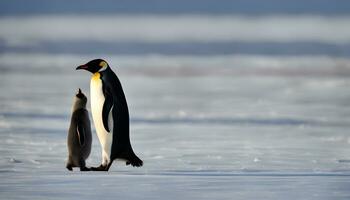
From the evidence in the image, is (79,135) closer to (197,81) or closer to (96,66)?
(96,66)

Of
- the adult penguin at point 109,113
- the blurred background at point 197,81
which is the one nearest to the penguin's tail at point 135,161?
the adult penguin at point 109,113

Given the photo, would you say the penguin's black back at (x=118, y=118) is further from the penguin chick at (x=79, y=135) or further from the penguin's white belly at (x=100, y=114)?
the penguin chick at (x=79, y=135)

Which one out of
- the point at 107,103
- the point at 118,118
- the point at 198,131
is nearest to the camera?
the point at 107,103

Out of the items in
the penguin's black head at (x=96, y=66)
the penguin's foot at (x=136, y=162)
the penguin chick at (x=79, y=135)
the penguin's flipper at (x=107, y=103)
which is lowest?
the penguin's foot at (x=136, y=162)

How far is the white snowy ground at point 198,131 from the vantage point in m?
5.96

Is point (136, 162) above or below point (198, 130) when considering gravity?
below

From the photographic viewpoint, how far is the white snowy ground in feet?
19.5

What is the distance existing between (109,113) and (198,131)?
235cm

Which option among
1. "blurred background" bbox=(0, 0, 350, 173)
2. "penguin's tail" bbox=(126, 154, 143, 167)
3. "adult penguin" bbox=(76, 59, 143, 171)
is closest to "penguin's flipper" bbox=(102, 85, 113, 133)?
"adult penguin" bbox=(76, 59, 143, 171)

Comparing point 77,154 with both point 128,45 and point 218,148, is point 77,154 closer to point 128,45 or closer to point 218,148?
point 218,148

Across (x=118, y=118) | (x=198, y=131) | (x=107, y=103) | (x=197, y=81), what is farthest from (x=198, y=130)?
(x=197, y=81)

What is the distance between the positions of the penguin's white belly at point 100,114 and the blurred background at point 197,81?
0.91 feet

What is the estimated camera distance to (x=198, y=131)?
9.06 meters

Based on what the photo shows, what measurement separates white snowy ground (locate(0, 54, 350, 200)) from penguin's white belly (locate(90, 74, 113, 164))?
0.18 m
